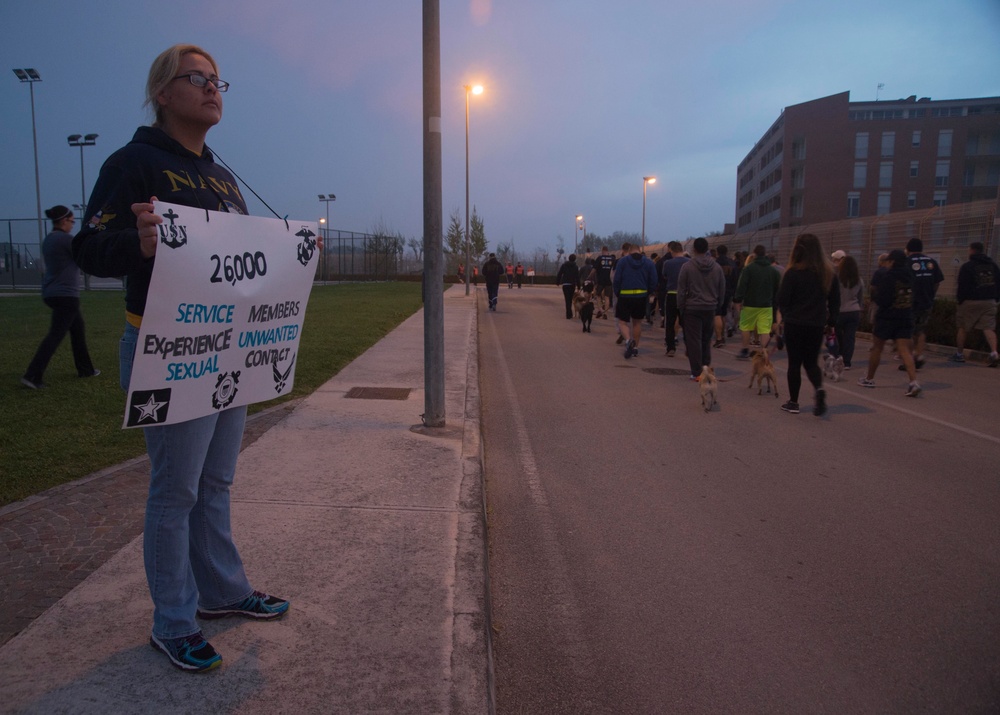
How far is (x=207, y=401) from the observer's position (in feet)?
9.13

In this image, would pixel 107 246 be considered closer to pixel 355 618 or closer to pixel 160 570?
pixel 160 570

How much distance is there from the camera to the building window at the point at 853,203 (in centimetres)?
7250

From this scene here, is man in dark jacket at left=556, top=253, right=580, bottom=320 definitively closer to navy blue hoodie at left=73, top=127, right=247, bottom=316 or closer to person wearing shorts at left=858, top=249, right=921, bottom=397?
person wearing shorts at left=858, top=249, right=921, bottom=397

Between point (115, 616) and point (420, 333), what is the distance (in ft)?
43.2

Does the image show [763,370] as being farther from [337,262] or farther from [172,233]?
[337,262]

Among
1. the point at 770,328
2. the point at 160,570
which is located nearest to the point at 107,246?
the point at 160,570

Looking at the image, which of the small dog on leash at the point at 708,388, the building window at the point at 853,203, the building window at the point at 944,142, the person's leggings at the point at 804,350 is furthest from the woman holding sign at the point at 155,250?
the building window at the point at 944,142

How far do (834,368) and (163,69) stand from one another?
34.5 feet

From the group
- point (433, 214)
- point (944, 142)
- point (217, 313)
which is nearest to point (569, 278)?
point (433, 214)

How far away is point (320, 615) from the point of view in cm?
329

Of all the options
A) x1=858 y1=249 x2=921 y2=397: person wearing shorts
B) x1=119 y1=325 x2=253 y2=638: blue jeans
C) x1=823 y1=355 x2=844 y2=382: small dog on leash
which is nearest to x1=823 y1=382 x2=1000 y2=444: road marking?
x1=823 y1=355 x2=844 y2=382: small dog on leash

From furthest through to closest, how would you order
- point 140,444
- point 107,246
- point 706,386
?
point 706,386 → point 140,444 → point 107,246

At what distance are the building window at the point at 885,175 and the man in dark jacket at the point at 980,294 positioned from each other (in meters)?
67.2

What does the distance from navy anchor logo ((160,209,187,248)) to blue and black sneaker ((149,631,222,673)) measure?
1445mm
